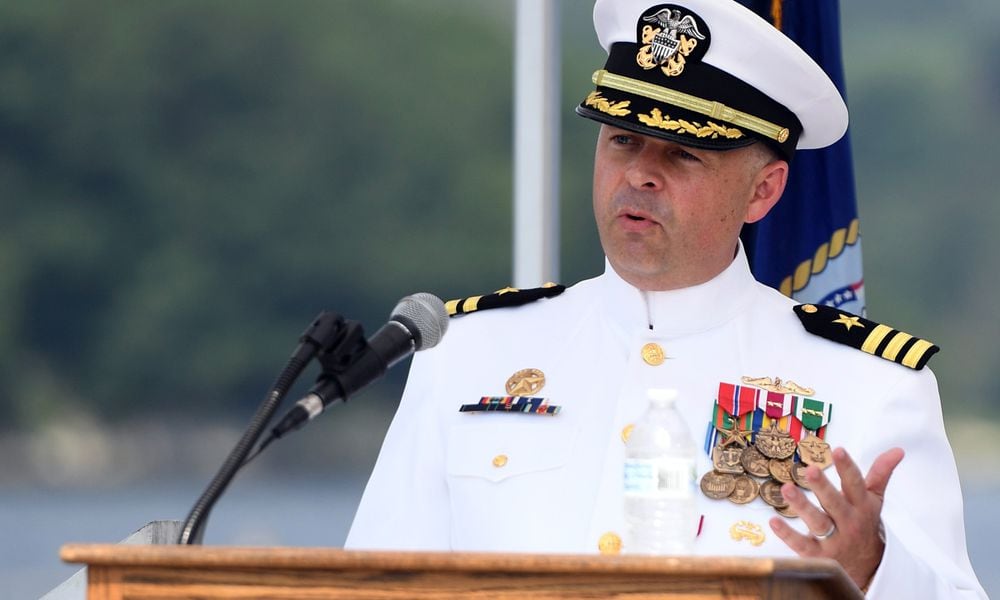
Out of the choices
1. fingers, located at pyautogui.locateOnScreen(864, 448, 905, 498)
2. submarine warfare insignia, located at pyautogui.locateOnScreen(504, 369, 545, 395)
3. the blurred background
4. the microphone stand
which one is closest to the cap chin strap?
submarine warfare insignia, located at pyautogui.locateOnScreen(504, 369, 545, 395)

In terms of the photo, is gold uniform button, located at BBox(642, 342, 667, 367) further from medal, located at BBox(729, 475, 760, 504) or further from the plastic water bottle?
the plastic water bottle

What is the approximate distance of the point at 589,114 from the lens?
2.27 metres

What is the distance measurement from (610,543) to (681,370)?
0.34m

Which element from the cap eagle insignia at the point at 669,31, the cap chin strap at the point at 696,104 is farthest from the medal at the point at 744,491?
the cap eagle insignia at the point at 669,31

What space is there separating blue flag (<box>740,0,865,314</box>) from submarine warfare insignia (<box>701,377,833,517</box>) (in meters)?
0.65

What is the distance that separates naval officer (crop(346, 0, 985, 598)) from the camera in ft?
7.09

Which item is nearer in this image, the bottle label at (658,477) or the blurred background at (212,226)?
the bottle label at (658,477)

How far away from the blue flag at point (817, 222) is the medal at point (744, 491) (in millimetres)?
776

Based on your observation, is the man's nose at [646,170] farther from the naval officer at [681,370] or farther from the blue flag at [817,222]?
the blue flag at [817,222]

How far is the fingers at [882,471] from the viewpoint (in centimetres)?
169

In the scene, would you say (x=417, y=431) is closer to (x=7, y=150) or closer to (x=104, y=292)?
(x=104, y=292)

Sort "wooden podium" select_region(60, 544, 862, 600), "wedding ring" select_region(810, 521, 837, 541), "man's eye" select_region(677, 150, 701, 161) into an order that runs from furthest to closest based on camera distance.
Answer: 1. "man's eye" select_region(677, 150, 701, 161)
2. "wedding ring" select_region(810, 521, 837, 541)
3. "wooden podium" select_region(60, 544, 862, 600)

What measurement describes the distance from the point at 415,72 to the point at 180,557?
3100 mm

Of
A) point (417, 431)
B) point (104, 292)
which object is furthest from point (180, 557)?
point (104, 292)
